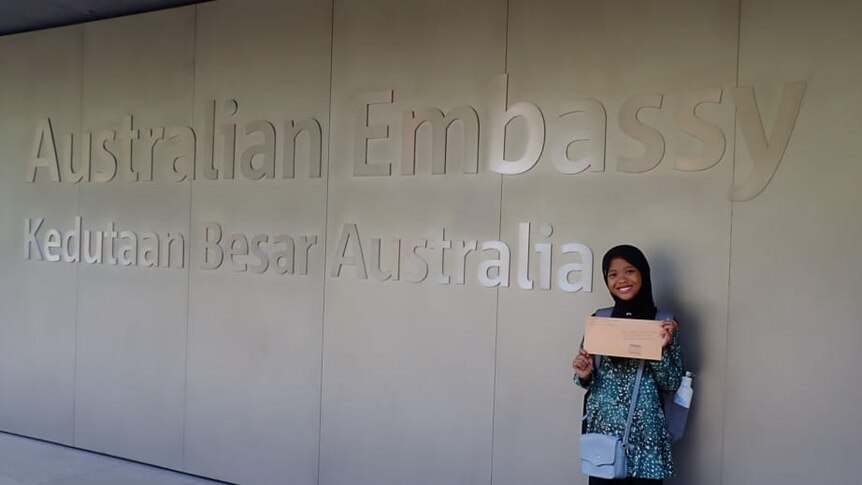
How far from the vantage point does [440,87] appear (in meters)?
4.41

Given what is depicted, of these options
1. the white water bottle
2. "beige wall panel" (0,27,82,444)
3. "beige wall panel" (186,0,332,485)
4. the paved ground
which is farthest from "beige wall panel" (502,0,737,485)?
"beige wall panel" (0,27,82,444)

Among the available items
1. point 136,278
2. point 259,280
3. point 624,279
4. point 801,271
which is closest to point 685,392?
point 624,279

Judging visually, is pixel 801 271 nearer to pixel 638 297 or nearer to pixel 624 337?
pixel 638 297

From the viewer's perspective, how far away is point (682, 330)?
3707 mm

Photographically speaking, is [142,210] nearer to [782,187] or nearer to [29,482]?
[29,482]

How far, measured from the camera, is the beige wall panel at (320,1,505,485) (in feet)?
14.0

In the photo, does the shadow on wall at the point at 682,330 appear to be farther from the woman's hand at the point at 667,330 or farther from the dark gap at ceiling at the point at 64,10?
the dark gap at ceiling at the point at 64,10

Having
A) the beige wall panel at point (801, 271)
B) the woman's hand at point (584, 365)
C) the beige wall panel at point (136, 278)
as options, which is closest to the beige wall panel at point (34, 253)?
the beige wall panel at point (136, 278)

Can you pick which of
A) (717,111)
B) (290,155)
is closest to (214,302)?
(290,155)

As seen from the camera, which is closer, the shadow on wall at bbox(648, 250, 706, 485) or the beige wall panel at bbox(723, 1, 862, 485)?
the beige wall panel at bbox(723, 1, 862, 485)

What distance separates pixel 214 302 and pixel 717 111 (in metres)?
3.55

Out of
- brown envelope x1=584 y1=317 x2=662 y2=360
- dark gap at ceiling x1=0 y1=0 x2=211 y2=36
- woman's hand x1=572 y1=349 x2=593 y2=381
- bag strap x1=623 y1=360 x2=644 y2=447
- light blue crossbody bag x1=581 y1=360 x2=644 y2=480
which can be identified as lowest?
light blue crossbody bag x1=581 y1=360 x2=644 y2=480

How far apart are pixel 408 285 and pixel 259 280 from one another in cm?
119

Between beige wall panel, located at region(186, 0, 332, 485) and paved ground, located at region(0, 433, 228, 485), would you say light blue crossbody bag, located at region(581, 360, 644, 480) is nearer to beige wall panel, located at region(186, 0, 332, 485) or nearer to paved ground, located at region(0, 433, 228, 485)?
beige wall panel, located at region(186, 0, 332, 485)
